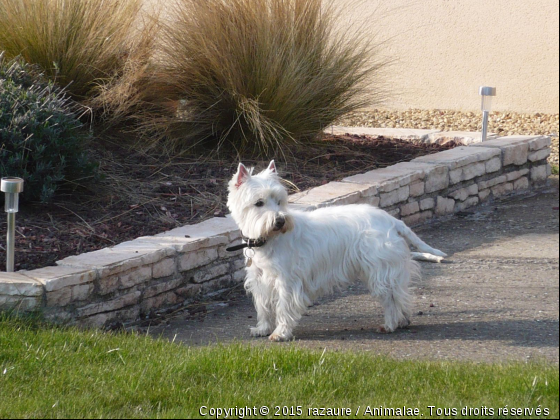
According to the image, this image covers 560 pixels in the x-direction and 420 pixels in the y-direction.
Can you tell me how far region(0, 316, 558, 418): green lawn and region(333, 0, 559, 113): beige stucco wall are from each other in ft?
27.6

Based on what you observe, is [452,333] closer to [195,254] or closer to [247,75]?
[195,254]

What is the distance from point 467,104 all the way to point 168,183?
6.90 m

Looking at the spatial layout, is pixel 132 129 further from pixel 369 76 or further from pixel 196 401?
pixel 196 401

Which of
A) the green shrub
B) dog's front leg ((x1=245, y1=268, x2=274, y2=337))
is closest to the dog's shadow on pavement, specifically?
dog's front leg ((x1=245, y1=268, x2=274, y2=337))

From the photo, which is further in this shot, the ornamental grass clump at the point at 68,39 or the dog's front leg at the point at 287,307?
the ornamental grass clump at the point at 68,39

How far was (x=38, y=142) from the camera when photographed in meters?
6.46

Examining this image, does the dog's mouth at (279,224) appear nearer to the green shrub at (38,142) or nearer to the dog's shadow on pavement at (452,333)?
the dog's shadow on pavement at (452,333)

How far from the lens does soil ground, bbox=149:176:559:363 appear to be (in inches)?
180

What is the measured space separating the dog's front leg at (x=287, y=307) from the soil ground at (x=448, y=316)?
95mm

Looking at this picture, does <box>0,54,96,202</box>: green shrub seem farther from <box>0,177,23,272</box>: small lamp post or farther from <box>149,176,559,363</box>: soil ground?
<box>149,176,559,363</box>: soil ground

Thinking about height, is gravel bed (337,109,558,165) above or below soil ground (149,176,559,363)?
above

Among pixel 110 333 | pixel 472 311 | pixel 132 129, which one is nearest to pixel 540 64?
pixel 132 129

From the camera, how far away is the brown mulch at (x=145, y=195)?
5.92 m

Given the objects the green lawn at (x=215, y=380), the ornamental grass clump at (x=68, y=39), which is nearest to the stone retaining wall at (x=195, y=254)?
the green lawn at (x=215, y=380)
